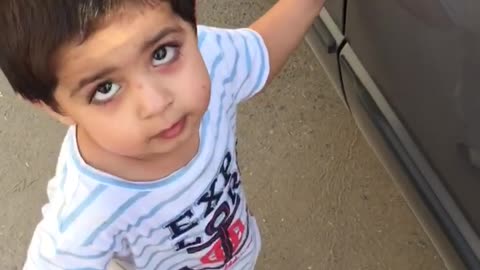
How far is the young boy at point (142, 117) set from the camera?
39.6 inches

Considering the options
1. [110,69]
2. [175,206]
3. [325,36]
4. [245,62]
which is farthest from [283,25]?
[110,69]

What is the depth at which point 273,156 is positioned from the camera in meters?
1.93

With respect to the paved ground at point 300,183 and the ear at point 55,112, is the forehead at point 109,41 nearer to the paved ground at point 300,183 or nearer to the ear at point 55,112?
the ear at point 55,112

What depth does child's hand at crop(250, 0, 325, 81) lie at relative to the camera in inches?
53.2

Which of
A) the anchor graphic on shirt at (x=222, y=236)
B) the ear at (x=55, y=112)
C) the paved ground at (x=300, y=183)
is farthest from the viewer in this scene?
the paved ground at (x=300, y=183)

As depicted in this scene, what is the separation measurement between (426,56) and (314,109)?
2.68 ft

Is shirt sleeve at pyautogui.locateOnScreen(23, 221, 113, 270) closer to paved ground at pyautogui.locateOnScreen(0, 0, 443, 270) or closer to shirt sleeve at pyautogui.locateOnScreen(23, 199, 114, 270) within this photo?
shirt sleeve at pyautogui.locateOnScreen(23, 199, 114, 270)

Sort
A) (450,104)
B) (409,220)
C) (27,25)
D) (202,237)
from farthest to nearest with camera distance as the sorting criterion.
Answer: (409,220), (202,237), (450,104), (27,25)

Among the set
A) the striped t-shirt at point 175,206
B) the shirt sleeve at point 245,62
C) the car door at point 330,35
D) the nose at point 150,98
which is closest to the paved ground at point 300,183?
the car door at point 330,35

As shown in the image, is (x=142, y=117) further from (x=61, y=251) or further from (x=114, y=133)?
(x=61, y=251)

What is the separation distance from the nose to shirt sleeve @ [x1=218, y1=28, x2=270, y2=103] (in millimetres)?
259

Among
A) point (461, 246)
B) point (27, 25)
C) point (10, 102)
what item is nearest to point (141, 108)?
point (27, 25)

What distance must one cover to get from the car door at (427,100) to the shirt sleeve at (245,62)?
0.14m

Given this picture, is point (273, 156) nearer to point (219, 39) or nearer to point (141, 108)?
point (219, 39)
